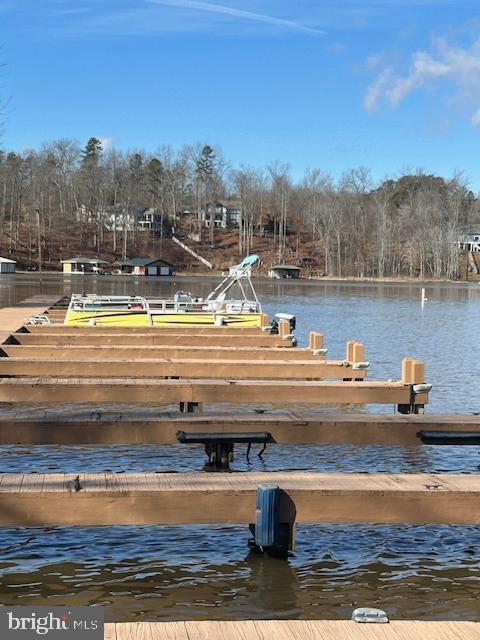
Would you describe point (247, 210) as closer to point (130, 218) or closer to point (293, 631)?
point (130, 218)

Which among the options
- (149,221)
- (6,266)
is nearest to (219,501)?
(6,266)

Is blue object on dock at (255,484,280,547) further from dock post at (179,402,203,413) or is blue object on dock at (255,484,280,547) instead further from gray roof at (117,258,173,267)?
gray roof at (117,258,173,267)

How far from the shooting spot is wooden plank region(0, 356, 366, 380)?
14805 millimetres

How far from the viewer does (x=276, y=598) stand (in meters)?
7.28

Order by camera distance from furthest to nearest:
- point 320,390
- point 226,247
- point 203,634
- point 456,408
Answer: point 226,247
point 456,408
point 320,390
point 203,634

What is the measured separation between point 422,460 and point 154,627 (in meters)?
8.33

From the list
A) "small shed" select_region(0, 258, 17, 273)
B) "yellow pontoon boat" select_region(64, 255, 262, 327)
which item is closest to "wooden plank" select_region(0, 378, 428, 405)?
"yellow pontoon boat" select_region(64, 255, 262, 327)

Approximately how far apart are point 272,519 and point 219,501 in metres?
0.45

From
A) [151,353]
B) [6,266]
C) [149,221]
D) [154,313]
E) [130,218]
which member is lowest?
[151,353]

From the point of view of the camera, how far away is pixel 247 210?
146750mm

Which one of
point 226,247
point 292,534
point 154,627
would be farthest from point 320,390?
point 226,247

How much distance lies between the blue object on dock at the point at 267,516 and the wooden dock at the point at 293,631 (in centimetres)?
218

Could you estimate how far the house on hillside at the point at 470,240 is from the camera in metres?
142

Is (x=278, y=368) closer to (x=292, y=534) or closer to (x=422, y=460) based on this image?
(x=422, y=460)
